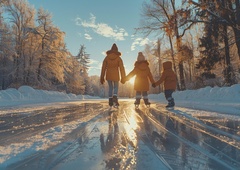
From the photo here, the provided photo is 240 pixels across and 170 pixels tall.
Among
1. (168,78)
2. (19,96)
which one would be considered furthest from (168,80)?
(19,96)

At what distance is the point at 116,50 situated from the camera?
336 inches

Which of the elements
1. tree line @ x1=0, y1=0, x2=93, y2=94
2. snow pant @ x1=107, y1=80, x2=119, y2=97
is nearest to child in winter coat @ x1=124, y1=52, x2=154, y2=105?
snow pant @ x1=107, y1=80, x2=119, y2=97

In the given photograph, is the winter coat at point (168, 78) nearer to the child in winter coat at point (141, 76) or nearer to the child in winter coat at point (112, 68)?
the child in winter coat at point (141, 76)

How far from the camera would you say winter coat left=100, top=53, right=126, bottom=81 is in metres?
8.40

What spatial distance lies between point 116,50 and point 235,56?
64.9ft

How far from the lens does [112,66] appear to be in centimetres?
848

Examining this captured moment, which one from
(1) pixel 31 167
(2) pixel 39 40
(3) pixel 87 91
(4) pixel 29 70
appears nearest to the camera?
(1) pixel 31 167

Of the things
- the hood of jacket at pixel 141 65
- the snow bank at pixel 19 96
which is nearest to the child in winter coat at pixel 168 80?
the hood of jacket at pixel 141 65

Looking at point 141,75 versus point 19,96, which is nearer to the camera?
point 141,75

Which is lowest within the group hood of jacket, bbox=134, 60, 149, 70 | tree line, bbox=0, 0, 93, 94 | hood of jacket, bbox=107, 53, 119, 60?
hood of jacket, bbox=134, 60, 149, 70

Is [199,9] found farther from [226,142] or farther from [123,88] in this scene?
[123,88]

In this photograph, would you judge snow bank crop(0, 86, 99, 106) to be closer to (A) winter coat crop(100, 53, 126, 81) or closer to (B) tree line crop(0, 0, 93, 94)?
(A) winter coat crop(100, 53, 126, 81)

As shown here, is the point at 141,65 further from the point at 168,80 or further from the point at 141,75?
the point at 168,80

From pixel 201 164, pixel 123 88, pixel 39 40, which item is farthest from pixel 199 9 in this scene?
pixel 123 88
